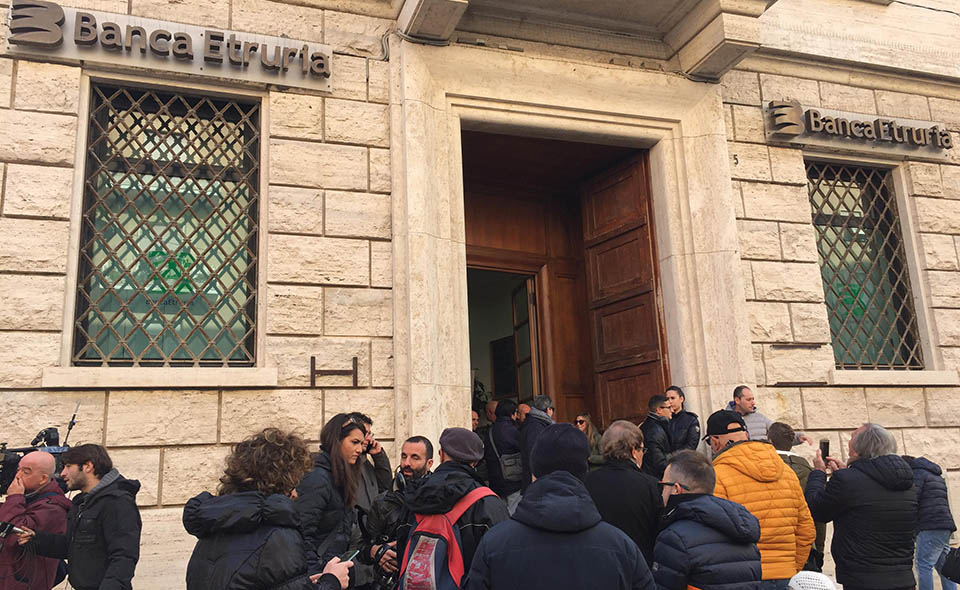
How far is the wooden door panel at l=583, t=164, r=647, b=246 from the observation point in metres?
8.42

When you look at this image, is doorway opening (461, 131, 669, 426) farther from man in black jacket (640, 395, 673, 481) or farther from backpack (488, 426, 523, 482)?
backpack (488, 426, 523, 482)

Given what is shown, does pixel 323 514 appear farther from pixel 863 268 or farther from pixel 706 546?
pixel 863 268

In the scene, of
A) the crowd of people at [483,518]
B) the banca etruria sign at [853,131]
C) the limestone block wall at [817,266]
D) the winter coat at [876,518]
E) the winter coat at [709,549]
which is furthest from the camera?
the banca etruria sign at [853,131]

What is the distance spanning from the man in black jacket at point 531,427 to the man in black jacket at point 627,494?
228 centimetres

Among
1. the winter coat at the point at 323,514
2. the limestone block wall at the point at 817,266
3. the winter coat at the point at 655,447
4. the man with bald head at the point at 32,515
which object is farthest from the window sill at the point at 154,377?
the limestone block wall at the point at 817,266

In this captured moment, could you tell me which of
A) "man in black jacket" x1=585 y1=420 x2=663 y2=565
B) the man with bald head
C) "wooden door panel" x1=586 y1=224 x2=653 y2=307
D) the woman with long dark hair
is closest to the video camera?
the man with bald head

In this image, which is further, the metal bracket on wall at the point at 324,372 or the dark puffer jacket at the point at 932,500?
the metal bracket on wall at the point at 324,372

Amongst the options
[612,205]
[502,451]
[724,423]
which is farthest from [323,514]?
[612,205]

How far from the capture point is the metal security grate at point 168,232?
6.25m

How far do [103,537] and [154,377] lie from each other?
88.0 inches

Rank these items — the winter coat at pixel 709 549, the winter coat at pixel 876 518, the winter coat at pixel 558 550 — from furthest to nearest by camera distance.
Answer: the winter coat at pixel 876 518 → the winter coat at pixel 709 549 → the winter coat at pixel 558 550

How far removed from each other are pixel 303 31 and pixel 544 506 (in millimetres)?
5738

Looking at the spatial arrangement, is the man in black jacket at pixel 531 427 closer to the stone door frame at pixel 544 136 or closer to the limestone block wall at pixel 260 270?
the stone door frame at pixel 544 136

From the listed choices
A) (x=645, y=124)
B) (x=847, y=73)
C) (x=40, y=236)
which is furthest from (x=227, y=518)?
(x=847, y=73)
